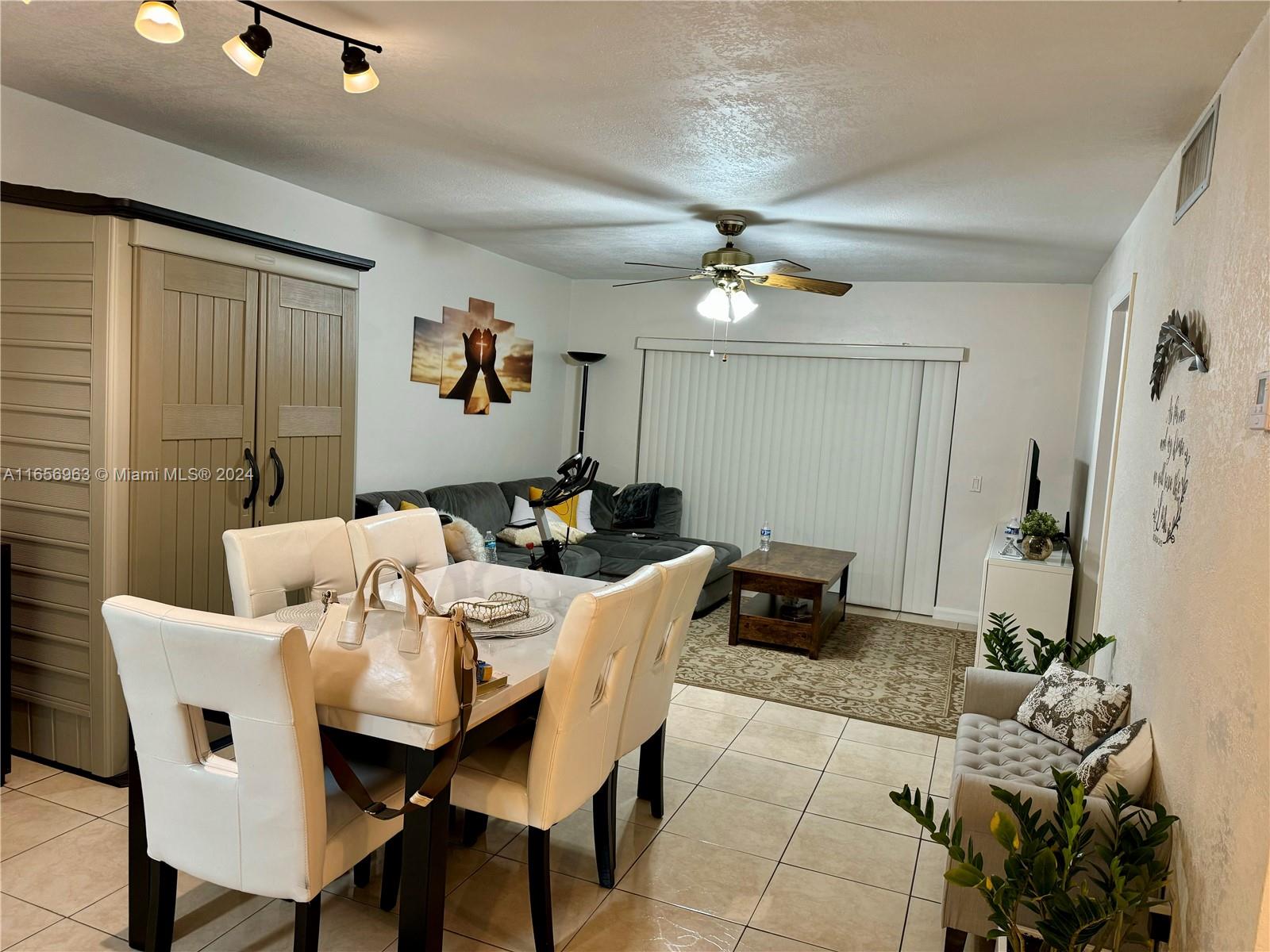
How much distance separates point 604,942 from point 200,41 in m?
2.92

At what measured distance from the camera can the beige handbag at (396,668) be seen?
1872mm

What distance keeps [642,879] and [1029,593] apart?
9.41 feet

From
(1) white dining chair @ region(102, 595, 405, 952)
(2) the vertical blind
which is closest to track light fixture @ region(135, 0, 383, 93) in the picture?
(1) white dining chair @ region(102, 595, 405, 952)

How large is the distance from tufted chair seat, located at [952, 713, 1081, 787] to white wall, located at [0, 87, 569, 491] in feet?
12.0

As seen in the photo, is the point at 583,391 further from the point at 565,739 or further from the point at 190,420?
the point at 565,739

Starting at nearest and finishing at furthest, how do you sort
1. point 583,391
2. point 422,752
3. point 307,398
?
1. point 422,752
2. point 307,398
3. point 583,391

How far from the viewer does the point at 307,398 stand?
3.74 m

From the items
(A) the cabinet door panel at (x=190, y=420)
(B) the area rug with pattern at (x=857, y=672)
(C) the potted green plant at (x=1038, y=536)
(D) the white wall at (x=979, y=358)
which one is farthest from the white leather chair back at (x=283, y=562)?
(D) the white wall at (x=979, y=358)

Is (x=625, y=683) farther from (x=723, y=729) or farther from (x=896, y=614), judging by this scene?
(x=896, y=614)

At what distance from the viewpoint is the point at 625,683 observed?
2498 millimetres

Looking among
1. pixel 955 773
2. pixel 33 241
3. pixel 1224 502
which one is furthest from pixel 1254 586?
pixel 33 241

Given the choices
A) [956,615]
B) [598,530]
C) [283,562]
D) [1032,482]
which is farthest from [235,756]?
[956,615]

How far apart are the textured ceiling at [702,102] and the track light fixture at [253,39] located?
6 cm

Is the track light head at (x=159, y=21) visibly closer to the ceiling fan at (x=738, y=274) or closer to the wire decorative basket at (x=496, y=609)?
the wire decorative basket at (x=496, y=609)
